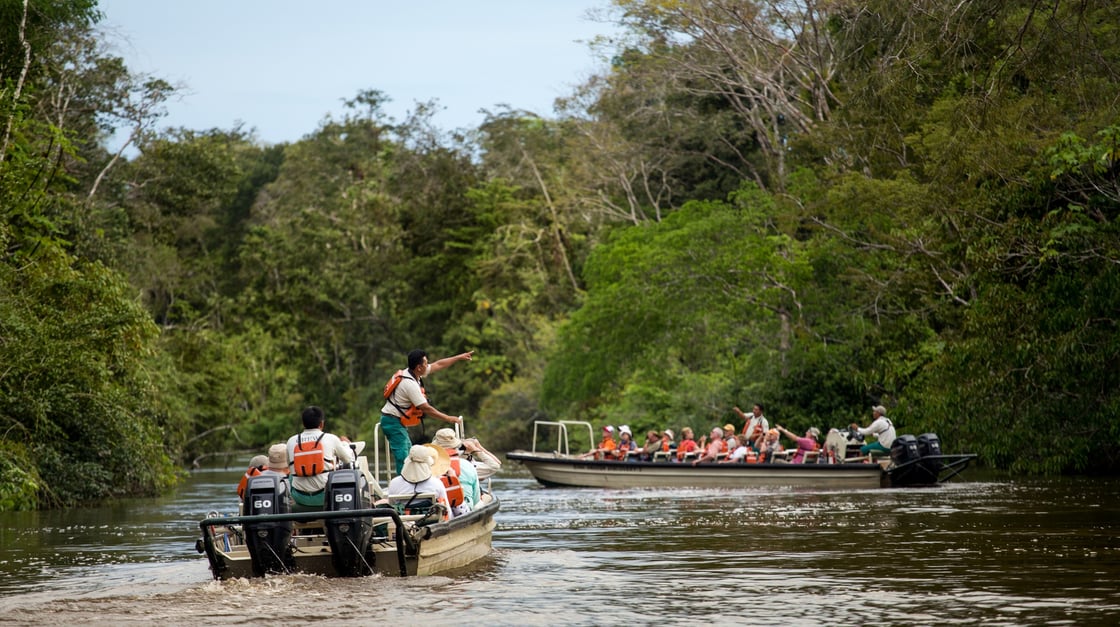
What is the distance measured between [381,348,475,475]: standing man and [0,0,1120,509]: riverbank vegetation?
7.00 m

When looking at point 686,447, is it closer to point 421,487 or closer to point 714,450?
point 714,450

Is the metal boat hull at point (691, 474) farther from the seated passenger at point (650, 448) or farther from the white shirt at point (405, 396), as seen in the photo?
the white shirt at point (405, 396)

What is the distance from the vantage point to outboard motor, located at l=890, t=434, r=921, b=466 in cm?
2889

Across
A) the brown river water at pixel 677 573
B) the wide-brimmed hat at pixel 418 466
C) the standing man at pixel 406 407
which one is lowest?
the brown river water at pixel 677 573

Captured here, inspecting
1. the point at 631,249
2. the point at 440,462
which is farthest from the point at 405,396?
the point at 631,249

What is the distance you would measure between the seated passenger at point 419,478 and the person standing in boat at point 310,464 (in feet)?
2.69

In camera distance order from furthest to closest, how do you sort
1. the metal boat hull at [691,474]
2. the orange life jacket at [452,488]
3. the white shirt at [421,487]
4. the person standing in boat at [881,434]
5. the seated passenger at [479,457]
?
the person standing in boat at [881,434], the metal boat hull at [691,474], the seated passenger at [479,457], the orange life jacket at [452,488], the white shirt at [421,487]

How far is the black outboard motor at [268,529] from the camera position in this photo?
1377cm

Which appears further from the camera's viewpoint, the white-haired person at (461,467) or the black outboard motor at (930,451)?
the black outboard motor at (930,451)

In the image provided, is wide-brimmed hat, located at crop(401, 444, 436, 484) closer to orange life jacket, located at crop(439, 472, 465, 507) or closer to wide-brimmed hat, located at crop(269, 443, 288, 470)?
orange life jacket, located at crop(439, 472, 465, 507)

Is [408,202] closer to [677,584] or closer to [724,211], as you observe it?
[724,211]

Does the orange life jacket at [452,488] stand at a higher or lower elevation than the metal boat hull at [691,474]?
higher

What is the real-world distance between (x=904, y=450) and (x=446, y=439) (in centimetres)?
1489

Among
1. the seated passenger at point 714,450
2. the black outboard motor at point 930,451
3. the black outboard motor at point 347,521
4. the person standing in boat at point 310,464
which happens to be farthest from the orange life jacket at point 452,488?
the seated passenger at point 714,450
